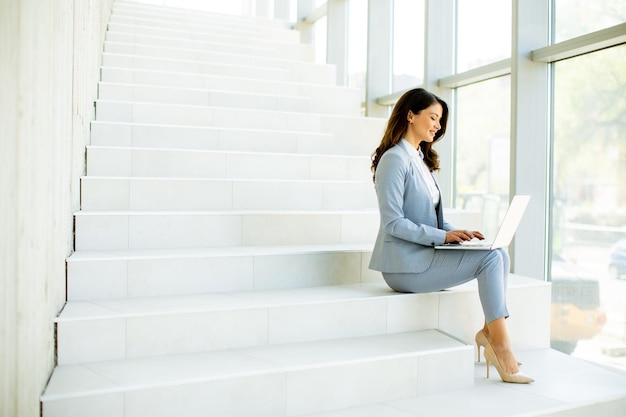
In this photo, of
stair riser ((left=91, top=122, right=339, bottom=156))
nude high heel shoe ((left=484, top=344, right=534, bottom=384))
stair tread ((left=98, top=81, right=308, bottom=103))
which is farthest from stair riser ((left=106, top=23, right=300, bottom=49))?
nude high heel shoe ((left=484, top=344, right=534, bottom=384))

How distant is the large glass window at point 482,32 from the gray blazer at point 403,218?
6.80 feet

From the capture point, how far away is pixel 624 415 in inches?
108

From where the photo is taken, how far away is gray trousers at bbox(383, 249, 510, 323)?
278 centimetres

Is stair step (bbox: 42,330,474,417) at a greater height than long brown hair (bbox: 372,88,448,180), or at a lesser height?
lesser

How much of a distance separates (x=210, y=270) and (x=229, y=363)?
70cm

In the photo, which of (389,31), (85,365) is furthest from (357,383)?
(389,31)

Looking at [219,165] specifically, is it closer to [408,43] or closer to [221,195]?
[221,195]

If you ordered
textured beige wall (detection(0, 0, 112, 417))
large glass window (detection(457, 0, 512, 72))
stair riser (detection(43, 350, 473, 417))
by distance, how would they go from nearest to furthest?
textured beige wall (detection(0, 0, 112, 417)) → stair riser (detection(43, 350, 473, 417)) → large glass window (detection(457, 0, 512, 72))

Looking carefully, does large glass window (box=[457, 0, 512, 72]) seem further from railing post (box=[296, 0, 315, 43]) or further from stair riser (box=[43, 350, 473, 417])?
railing post (box=[296, 0, 315, 43])

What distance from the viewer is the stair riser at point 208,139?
13.8ft

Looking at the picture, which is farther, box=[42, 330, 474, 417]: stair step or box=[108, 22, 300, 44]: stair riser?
box=[108, 22, 300, 44]: stair riser

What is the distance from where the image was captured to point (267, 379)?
237cm

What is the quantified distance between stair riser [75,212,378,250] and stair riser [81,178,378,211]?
12.7 inches

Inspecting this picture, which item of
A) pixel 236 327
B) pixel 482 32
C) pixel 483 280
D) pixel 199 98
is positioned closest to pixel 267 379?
pixel 236 327
